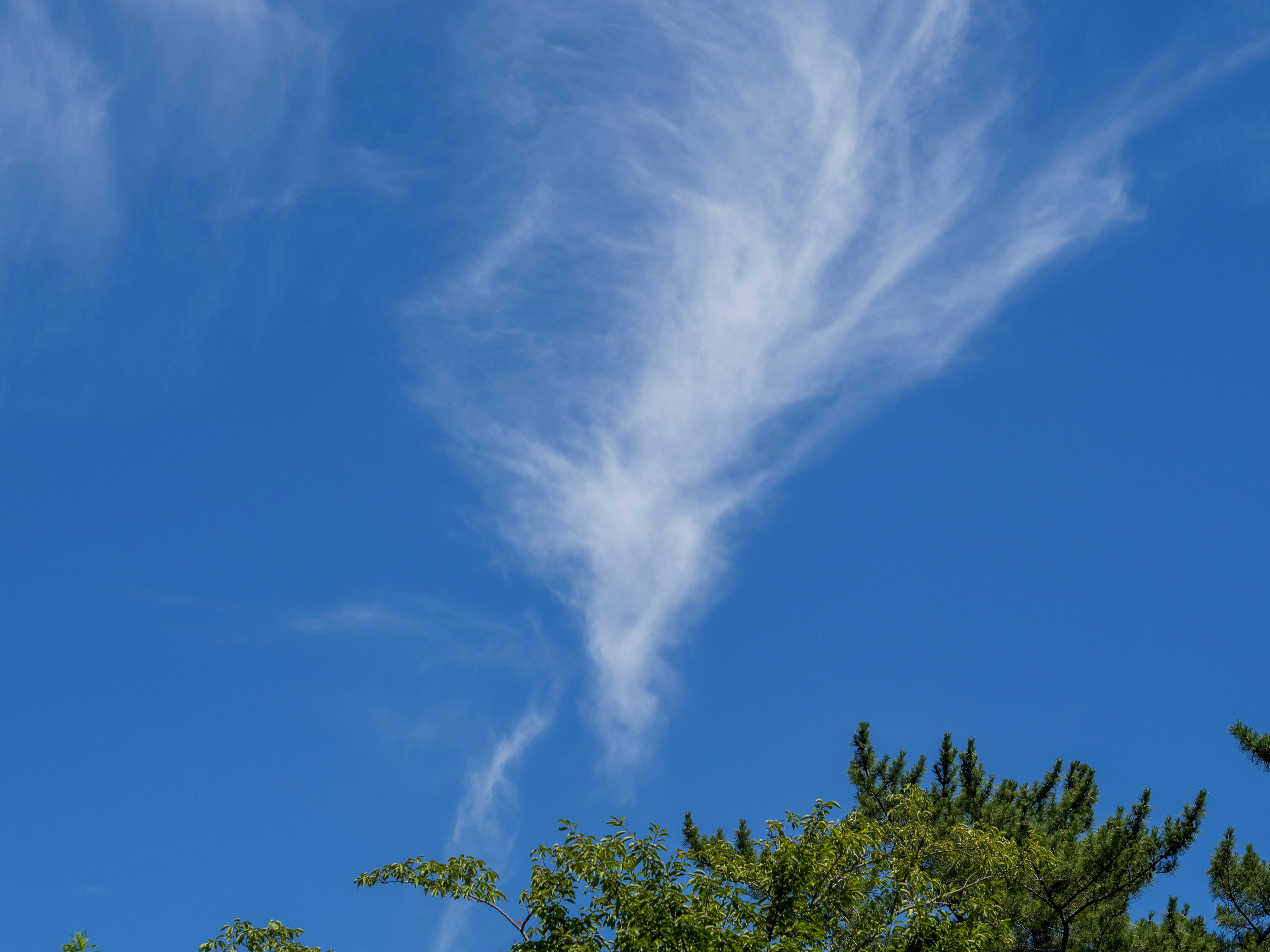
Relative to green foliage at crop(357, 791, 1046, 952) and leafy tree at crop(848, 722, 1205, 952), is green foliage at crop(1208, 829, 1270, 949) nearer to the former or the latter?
Answer: leafy tree at crop(848, 722, 1205, 952)

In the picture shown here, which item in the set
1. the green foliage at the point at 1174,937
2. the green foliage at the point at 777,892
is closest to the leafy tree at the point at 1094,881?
the green foliage at the point at 1174,937

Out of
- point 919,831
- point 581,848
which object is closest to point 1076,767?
point 919,831

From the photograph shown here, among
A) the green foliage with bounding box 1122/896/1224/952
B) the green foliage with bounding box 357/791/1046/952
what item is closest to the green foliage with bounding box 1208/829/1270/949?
the green foliage with bounding box 1122/896/1224/952

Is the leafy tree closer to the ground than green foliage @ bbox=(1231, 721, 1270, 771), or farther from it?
farther from it

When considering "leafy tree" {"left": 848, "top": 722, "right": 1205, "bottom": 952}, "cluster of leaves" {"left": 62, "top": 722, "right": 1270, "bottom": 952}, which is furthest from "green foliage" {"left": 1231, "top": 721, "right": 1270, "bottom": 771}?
"leafy tree" {"left": 848, "top": 722, "right": 1205, "bottom": 952}

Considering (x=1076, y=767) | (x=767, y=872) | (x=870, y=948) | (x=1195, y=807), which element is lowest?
(x=870, y=948)

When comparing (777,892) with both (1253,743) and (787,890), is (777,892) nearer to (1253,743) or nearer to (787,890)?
(787,890)

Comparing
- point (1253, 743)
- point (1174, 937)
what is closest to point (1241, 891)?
point (1174, 937)

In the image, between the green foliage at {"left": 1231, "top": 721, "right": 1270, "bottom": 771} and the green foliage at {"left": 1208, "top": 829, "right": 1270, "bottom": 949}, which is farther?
the green foliage at {"left": 1208, "top": 829, "right": 1270, "bottom": 949}

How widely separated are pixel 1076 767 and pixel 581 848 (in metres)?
17.4

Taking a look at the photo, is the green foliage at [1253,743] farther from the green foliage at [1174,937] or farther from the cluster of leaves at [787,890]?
the green foliage at [1174,937]

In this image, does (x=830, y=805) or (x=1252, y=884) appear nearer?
(x=830, y=805)

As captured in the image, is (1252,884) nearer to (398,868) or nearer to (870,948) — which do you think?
(870,948)

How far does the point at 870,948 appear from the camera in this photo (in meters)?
12.8
